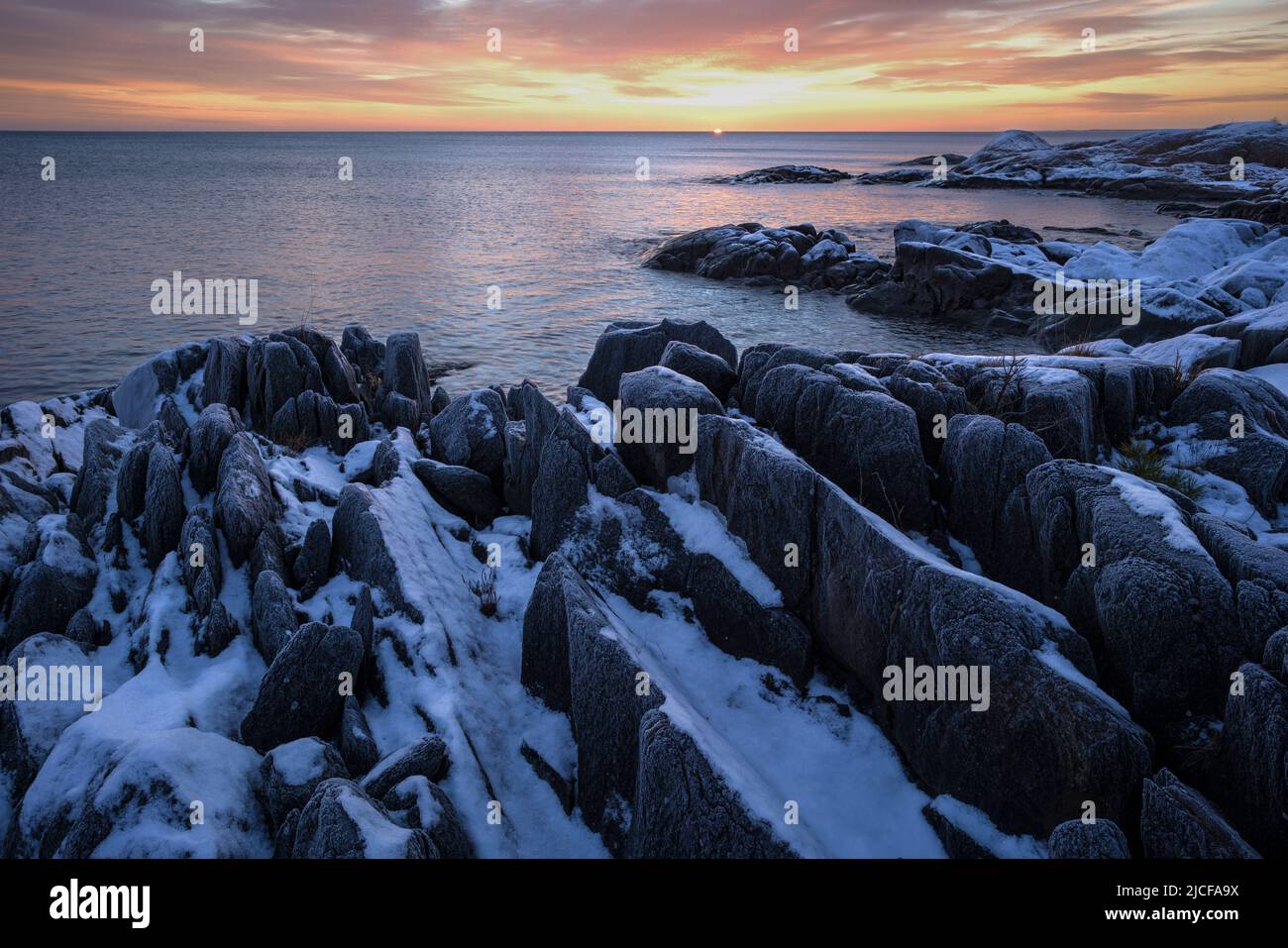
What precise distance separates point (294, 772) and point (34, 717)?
12.0 feet

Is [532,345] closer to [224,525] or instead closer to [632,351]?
[632,351]

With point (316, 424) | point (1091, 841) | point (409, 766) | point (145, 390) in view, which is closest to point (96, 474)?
point (316, 424)

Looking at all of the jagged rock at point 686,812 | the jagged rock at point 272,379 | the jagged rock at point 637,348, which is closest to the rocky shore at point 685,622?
the jagged rock at point 686,812

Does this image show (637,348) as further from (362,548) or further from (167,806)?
(167,806)

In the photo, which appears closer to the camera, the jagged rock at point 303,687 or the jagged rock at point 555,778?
the jagged rock at point 555,778

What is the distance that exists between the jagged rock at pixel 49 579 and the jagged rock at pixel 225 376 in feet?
19.9

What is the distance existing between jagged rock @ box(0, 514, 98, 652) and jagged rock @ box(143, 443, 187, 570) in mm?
811

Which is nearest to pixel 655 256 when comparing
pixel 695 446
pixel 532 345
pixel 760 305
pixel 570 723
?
pixel 760 305

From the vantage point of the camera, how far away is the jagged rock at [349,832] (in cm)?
620

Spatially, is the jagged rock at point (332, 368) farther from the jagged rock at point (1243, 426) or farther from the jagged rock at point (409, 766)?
the jagged rock at point (1243, 426)

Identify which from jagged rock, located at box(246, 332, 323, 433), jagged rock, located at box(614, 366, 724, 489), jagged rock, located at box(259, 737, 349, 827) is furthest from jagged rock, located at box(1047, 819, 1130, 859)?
jagged rock, located at box(246, 332, 323, 433)

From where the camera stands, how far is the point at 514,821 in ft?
26.5

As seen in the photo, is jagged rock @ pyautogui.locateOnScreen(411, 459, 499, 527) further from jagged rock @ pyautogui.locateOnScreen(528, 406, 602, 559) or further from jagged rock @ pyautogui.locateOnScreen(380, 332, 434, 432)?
jagged rock @ pyautogui.locateOnScreen(380, 332, 434, 432)

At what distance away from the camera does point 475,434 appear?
49.5ft
